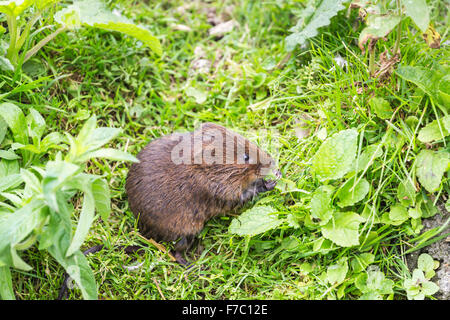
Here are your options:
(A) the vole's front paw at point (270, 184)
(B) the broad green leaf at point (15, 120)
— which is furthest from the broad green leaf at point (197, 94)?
(B) the broad green leaf at point (15, 120)

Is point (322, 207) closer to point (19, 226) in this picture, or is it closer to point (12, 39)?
point (19, 226)

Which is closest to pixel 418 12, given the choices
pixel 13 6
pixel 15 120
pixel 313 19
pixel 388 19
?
pixel 388 19

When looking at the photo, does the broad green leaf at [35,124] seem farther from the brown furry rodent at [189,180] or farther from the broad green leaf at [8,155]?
the brown furry rodent at [189,180]

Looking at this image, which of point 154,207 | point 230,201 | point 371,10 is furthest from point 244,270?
point 371,10

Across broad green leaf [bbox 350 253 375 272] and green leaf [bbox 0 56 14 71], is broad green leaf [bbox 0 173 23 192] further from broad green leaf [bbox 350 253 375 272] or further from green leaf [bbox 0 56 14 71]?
broad green leaf [bbox 350 253 375 272]

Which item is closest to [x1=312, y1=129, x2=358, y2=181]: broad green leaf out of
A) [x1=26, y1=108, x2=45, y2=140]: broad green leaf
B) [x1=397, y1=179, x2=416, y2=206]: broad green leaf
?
[x1=397, y1=179, x2=416, y2=206]: broad green leaf
